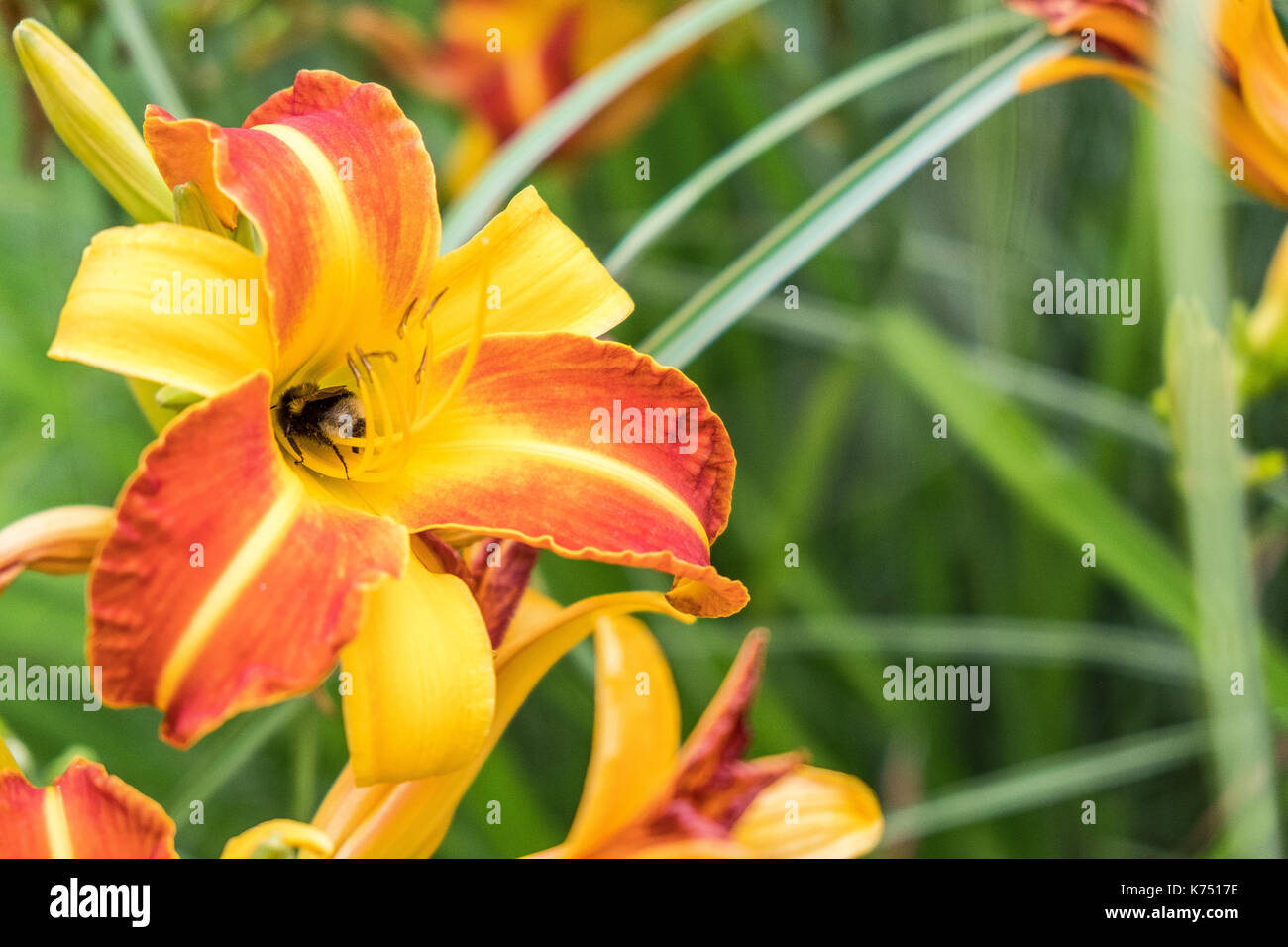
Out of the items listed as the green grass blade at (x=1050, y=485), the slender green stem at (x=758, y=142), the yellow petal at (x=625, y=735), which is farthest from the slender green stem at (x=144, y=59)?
the green grass blade at (x=1050, y=485)

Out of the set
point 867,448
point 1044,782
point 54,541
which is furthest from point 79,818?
point 867,448

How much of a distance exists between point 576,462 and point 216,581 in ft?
0.44

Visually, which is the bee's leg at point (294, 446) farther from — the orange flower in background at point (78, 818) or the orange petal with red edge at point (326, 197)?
the orange flower in background at point (78, 818)

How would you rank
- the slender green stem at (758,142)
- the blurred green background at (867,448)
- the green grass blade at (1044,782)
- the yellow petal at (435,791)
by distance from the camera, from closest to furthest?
the yellow petal at (435,791)
the slender green stem at (758,142)
the green grass blade at (1044,782)
the blurred green background at (867,448)

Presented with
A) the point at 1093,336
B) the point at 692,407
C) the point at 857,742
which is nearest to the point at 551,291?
the point at 692,407

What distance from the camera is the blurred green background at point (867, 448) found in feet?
2.91

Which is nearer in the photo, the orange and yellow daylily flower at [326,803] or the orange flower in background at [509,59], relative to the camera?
the orange and yellow daylily flower at [326,803]

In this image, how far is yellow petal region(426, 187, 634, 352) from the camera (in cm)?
41

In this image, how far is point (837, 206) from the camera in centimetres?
53

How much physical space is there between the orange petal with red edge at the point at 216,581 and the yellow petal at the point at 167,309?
25 millimetres

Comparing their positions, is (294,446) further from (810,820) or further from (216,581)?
(810,820)

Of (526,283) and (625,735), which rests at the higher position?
(526,283)

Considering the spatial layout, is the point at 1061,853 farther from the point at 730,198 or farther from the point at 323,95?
the point at 323,95
